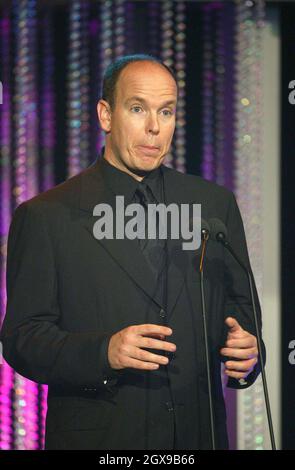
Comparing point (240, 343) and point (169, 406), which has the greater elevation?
point (240, 343)

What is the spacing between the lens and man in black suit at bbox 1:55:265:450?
6.46 feet

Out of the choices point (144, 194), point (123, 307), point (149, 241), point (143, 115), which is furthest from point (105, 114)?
point (123, 307)

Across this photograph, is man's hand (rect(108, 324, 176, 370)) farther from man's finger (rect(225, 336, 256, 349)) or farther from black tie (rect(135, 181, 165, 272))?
black tie (rect(135, 181, 165, 272))

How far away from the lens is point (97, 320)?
2051 millimetres

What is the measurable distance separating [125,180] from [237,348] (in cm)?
56

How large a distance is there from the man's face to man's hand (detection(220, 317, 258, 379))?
1.66 feet

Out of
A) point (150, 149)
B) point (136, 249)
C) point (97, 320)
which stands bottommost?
point (97, 320)

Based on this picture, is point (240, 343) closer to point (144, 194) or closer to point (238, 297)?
point (238, 297)

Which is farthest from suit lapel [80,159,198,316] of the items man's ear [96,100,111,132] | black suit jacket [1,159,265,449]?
man's ear [96,100,111,132]

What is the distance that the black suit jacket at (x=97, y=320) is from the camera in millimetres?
1996

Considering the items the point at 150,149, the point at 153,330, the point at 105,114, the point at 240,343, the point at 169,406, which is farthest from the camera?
the point at 105,114

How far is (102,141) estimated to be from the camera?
10.5 feet

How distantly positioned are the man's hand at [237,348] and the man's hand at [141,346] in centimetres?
19
